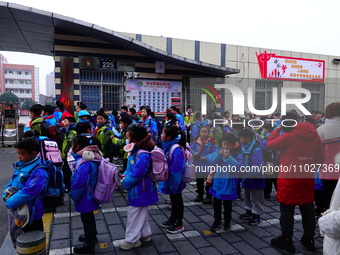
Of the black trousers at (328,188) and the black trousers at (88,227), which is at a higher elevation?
the black trousers at (328,188)

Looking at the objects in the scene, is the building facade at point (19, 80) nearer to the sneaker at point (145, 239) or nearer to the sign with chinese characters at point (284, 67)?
the sign with chinese characters at point (284, 67)

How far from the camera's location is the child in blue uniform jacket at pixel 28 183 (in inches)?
107

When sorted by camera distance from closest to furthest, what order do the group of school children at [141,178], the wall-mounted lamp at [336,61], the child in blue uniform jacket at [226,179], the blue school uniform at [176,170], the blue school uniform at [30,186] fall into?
the blue school uniform at [30,186], the group of school children at [141,178], the blue school uniform at [176,170], the child in blue uniform jacket at [226,179], the wall-mounted lamp at [336,61]

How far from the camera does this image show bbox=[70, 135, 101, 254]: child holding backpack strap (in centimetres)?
316

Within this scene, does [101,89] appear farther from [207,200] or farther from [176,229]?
[176,229]

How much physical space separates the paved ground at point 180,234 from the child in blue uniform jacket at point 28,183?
2.69ft

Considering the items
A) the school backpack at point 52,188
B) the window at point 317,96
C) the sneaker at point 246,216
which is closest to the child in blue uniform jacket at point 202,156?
the sneaker at point 246,216

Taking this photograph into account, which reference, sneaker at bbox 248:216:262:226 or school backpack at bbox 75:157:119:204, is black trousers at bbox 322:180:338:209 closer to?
sneaker at bbox 248:216:262:226

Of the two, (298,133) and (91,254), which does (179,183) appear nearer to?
(91,254)

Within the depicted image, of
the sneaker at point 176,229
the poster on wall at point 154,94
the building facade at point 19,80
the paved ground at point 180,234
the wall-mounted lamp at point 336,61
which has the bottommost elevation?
the paved ground at point 180,234

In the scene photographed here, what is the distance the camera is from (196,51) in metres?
13.8

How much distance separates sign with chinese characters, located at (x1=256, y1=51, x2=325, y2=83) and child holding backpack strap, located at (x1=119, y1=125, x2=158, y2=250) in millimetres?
12831

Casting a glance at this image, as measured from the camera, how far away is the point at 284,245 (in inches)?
138

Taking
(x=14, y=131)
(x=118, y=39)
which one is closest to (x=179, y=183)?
(x=118, y=39)
